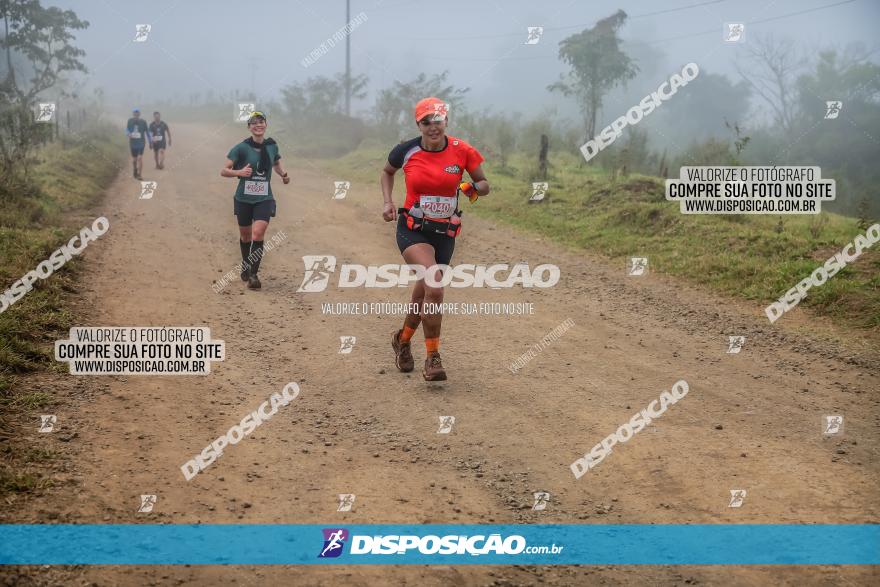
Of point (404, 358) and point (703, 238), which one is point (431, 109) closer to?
point (404, 358)

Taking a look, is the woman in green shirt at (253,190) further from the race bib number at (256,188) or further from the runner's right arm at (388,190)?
the runner's right arm at (388,190)

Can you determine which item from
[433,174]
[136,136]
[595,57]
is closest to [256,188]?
[433,174]

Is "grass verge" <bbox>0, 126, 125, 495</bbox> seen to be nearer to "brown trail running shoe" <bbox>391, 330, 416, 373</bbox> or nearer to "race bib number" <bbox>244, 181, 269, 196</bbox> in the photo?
"race bib number" <bbox>244, 181, 269, 196</bbox>

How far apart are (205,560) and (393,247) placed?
860 centimetres

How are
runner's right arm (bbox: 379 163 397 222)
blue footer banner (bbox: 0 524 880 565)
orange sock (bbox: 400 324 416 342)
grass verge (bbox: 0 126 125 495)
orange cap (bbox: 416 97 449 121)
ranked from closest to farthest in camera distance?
blue footer banner (bbox: 0 524 880 565) → grass verge (bbox: 0 126 125 495) → orange cap (bbox: 416 97 449 121) → runner's right arm (bbox: 379 163 397 222) → orange sock (bbox: 400 324 416 342)

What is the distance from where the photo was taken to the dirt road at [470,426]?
3.77 m

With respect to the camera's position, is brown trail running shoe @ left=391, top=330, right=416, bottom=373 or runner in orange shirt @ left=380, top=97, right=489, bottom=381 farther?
brown trail running shoe @ left=391, top=330, right=416, bottom=373

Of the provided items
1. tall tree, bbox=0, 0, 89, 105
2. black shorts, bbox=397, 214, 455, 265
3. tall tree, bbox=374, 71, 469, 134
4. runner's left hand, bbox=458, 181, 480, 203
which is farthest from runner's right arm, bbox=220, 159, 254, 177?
tall tree, bbox=374, 71, 469, 134

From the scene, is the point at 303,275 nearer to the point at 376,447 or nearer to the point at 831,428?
the point at 376,447

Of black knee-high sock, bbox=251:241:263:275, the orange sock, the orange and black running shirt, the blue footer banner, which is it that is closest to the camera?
the blue footer banner

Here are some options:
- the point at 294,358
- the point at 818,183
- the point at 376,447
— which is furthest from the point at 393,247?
the point at 818,183

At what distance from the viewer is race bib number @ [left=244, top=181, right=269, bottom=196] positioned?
29.5 ft

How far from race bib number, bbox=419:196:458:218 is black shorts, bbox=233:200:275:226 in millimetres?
3974

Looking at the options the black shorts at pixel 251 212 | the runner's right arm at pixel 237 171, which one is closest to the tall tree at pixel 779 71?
the black shorts at pixel 251 212
